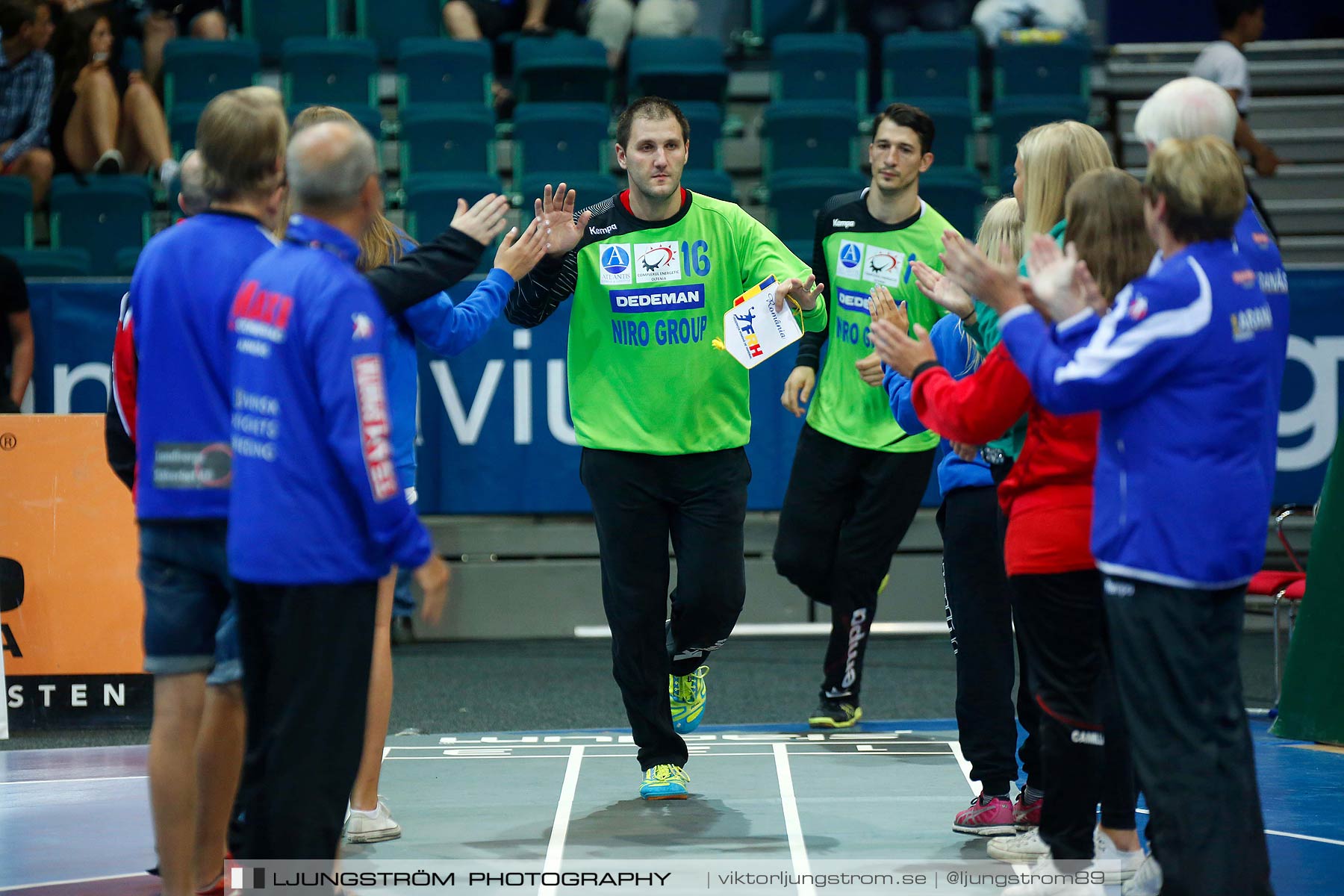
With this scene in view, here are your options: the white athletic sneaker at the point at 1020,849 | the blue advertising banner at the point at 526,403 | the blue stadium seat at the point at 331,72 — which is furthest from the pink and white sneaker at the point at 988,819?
the blue stadium seat at the point at 331,72

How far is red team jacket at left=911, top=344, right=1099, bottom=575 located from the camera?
139 inches

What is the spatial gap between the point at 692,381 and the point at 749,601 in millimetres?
3780

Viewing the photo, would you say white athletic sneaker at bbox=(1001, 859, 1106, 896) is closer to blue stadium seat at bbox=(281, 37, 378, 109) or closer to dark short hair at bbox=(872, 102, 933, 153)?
dark short hair at bbox=(872, 102, 933, 153)

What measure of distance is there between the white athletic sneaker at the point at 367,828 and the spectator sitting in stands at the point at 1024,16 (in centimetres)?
925

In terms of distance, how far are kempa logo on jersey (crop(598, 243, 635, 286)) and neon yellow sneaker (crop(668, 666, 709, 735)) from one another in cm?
143

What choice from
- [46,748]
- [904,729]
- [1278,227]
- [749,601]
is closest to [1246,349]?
[904,729]

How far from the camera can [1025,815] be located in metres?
4.49

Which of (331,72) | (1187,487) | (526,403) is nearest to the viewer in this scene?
(1187,487)

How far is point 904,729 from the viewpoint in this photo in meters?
6.39

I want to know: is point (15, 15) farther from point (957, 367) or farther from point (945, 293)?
point (945, 293)

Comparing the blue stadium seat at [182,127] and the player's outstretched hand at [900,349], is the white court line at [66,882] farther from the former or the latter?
the blue stadium seat at [182,127]

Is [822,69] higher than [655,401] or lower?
higher

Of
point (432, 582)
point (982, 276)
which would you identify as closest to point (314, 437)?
point (432, 582)

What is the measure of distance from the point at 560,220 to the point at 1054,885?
2.53 meters
